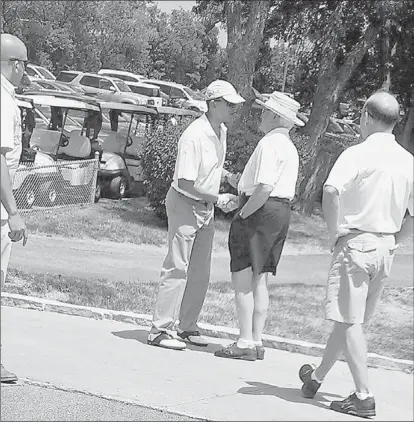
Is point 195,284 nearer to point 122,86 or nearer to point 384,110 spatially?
point 384,110

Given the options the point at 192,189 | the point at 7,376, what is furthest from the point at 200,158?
the point at 7,376

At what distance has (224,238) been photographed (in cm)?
1495

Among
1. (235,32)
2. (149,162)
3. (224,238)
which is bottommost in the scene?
(224,238)

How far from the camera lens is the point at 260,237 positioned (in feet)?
21.5

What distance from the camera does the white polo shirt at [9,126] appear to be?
5.14 meters

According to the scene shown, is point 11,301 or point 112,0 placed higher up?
point 112,0

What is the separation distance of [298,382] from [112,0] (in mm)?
A: 45692

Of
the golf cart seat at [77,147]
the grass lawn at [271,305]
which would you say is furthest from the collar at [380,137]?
the golf cart seat at [77,147]

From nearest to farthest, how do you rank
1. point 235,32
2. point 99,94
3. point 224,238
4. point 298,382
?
point 298,382, point 224,238, point 235,32, point 99,94

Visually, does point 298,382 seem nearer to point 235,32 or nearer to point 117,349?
point 117,349

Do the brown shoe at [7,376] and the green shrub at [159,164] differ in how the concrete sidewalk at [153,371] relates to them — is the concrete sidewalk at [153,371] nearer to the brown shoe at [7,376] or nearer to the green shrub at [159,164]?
the brown shoe at [7,376]

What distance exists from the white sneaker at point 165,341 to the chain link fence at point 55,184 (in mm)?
6976

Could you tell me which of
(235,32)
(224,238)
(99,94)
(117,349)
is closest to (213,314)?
(117,349)

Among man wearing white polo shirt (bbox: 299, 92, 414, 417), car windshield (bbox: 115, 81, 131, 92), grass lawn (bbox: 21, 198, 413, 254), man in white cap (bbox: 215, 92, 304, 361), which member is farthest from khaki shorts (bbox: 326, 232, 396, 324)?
car windshield (bbox: 115, 81, 131, 92)
